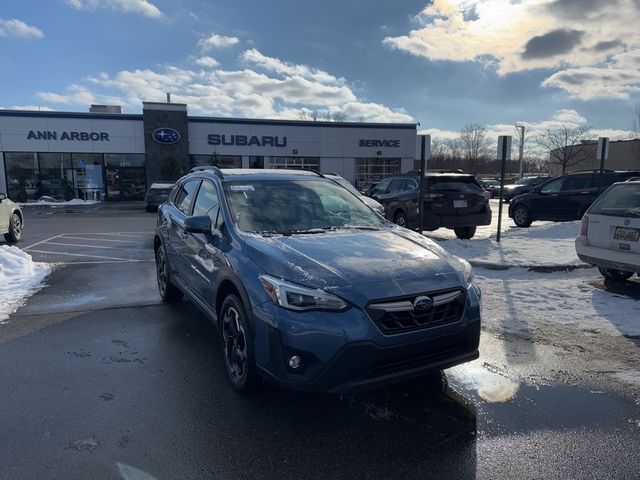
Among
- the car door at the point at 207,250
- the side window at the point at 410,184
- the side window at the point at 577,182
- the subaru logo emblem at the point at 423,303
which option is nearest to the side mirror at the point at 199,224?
the car door at the point at 207,250

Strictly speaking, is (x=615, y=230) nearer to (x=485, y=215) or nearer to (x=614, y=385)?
(x=614, y=385)

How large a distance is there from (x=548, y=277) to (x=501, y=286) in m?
1.22

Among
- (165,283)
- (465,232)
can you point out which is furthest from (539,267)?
(165,283)

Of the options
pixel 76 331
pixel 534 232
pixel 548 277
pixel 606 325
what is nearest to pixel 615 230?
pixel 548 277

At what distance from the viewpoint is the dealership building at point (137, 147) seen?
3009 centimetres

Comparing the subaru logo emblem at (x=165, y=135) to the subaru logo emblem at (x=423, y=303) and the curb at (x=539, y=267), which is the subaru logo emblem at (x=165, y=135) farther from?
the subaru logo emblem at (x=423, y=303)

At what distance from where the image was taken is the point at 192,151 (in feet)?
105

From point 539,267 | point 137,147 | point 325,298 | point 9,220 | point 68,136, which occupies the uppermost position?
point 68,136

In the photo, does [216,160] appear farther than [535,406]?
Yes

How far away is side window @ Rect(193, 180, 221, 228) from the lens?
4488mm

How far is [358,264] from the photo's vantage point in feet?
11.0

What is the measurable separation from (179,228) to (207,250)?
129cm

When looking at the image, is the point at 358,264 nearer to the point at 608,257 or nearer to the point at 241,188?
the point at 241,188

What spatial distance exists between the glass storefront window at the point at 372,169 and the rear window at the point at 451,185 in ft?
75.8
